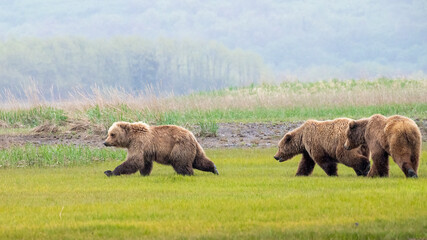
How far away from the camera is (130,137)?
504 inches

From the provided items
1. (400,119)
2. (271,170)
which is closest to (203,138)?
(271,170)

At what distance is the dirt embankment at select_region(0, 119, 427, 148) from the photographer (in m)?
20.5

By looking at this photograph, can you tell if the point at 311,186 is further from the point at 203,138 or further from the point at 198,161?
the point at 203,138

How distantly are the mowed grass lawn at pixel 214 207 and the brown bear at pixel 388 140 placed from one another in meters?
0.35

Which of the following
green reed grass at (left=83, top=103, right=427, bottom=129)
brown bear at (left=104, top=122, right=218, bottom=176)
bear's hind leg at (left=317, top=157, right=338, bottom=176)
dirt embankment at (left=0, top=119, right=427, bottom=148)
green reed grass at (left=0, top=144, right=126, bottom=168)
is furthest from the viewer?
green reed grass at (left=83, top=103, right=427, bottom=129)

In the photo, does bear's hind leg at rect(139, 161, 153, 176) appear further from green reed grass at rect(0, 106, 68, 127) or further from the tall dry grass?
green reed grass at rect(0, 106, 68, 127)

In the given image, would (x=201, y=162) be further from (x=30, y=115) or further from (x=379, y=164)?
(x=30, y=115)

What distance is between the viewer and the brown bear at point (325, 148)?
1224 cm

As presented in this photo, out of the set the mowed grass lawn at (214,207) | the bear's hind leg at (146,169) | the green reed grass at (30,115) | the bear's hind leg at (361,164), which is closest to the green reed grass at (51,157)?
the mowed grass lawn at (214,207)

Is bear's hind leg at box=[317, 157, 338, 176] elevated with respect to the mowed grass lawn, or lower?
lower

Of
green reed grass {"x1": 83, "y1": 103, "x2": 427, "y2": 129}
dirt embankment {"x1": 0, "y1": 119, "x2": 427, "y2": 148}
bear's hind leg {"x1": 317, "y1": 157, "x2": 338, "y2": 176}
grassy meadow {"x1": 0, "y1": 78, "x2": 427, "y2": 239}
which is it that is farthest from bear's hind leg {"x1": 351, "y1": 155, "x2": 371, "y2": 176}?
green reed grass {"x1": 83, "y1": 103, "x2": 427, "y2": 129}

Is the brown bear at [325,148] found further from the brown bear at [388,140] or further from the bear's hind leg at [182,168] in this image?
the bear's hind leg at [182,168]

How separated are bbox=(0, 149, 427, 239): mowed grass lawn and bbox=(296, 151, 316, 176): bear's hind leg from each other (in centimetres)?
30

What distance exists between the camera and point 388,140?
11.2 m
